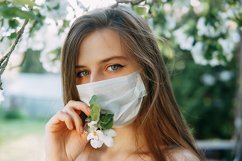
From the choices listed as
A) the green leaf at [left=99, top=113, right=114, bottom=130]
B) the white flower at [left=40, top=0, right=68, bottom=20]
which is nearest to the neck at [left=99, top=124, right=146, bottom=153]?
the green leaf at [left=99, top=113, right=114, bottom=130]

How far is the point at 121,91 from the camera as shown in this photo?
6.83ft

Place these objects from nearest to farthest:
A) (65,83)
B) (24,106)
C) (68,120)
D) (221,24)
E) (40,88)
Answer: (68,120), (65,83), (221,24), (24,106), (40,88)

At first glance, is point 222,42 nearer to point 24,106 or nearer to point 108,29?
point 108,29

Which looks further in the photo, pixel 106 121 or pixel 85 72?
pixel 85 72

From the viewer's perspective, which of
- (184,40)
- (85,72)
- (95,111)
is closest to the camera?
Result: (95,111)

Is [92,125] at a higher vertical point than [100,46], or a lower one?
lower

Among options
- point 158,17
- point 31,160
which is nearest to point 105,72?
point 158,17

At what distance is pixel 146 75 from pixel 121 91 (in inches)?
5.8

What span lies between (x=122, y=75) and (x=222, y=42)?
3.00 ft

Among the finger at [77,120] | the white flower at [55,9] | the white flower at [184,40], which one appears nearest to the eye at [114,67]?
the finger at [77,120]

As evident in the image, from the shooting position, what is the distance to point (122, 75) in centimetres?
210

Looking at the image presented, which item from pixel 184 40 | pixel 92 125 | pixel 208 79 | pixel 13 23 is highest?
pixel 13 23

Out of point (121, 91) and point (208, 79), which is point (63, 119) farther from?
point (208, 79)

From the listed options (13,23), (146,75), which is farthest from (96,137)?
(13,23)
